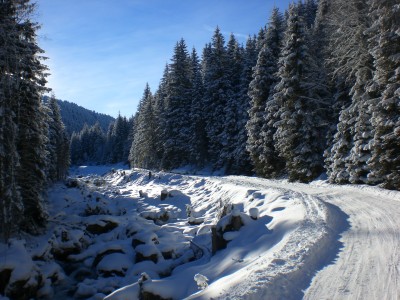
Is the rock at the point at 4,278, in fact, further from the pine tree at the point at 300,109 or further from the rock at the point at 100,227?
the pine tree at the point at 300,109

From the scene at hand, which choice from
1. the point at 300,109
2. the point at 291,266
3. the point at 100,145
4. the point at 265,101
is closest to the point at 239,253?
the point at 291,266

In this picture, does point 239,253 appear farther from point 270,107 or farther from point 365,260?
point 270,107

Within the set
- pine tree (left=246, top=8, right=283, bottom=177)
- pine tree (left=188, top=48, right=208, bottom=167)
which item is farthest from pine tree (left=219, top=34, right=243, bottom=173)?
pine tree (left=246, top=8, right=283, bottom=177)

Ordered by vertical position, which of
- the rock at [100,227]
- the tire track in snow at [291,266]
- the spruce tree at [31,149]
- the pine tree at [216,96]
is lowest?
the rock at [100,227]

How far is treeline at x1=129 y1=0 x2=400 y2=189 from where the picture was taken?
1686cm

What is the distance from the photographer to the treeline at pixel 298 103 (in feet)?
55.3

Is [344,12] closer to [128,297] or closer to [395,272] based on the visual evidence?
[395,272]

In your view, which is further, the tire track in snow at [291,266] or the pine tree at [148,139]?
the pine tree at [148,139]

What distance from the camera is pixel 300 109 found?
82.9 feet

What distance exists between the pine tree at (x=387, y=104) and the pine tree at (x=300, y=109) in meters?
7.66

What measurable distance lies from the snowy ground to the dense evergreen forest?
2.54 m

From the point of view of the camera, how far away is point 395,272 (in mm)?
6152

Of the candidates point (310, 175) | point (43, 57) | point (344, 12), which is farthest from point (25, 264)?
point (344, 12)

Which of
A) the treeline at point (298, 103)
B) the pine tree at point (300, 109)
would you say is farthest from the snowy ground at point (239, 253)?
the pine tree at point (300, 109)
